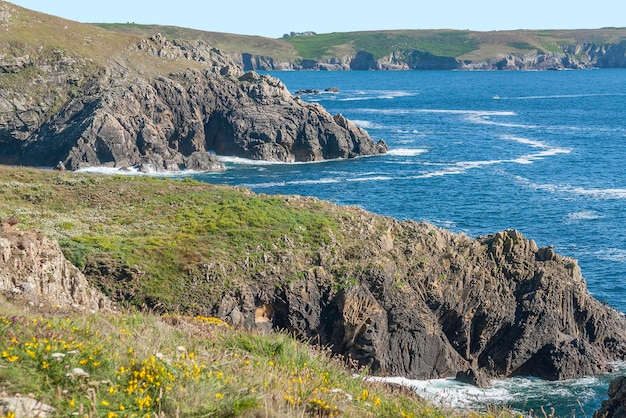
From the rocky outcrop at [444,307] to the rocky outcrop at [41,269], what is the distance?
7960mm

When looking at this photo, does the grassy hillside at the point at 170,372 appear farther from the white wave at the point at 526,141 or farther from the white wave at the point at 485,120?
the white wave at the point at 485,120

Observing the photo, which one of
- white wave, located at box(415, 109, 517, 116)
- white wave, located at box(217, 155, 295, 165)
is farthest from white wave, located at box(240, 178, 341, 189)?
white wave, located at box(415, 109, 517, 116)

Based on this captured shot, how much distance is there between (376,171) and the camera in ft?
317

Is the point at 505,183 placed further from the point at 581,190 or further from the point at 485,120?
the point at 485,120

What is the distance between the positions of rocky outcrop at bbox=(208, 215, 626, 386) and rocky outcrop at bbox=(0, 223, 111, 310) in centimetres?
796

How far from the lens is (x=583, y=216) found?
232 ft

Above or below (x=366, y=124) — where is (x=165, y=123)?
above

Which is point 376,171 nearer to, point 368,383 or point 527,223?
point 527,223

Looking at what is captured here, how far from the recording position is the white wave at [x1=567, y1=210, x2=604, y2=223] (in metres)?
69.7

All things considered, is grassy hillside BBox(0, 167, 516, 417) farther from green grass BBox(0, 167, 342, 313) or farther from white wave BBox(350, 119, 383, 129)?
white wave BBox(350, 119, 383, 129)

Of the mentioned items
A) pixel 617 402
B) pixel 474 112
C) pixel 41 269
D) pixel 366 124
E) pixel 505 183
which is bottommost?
pixel 505 183

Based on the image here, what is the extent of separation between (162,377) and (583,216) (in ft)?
218

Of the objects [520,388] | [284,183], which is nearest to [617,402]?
[520,388]

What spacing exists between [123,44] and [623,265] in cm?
9595
